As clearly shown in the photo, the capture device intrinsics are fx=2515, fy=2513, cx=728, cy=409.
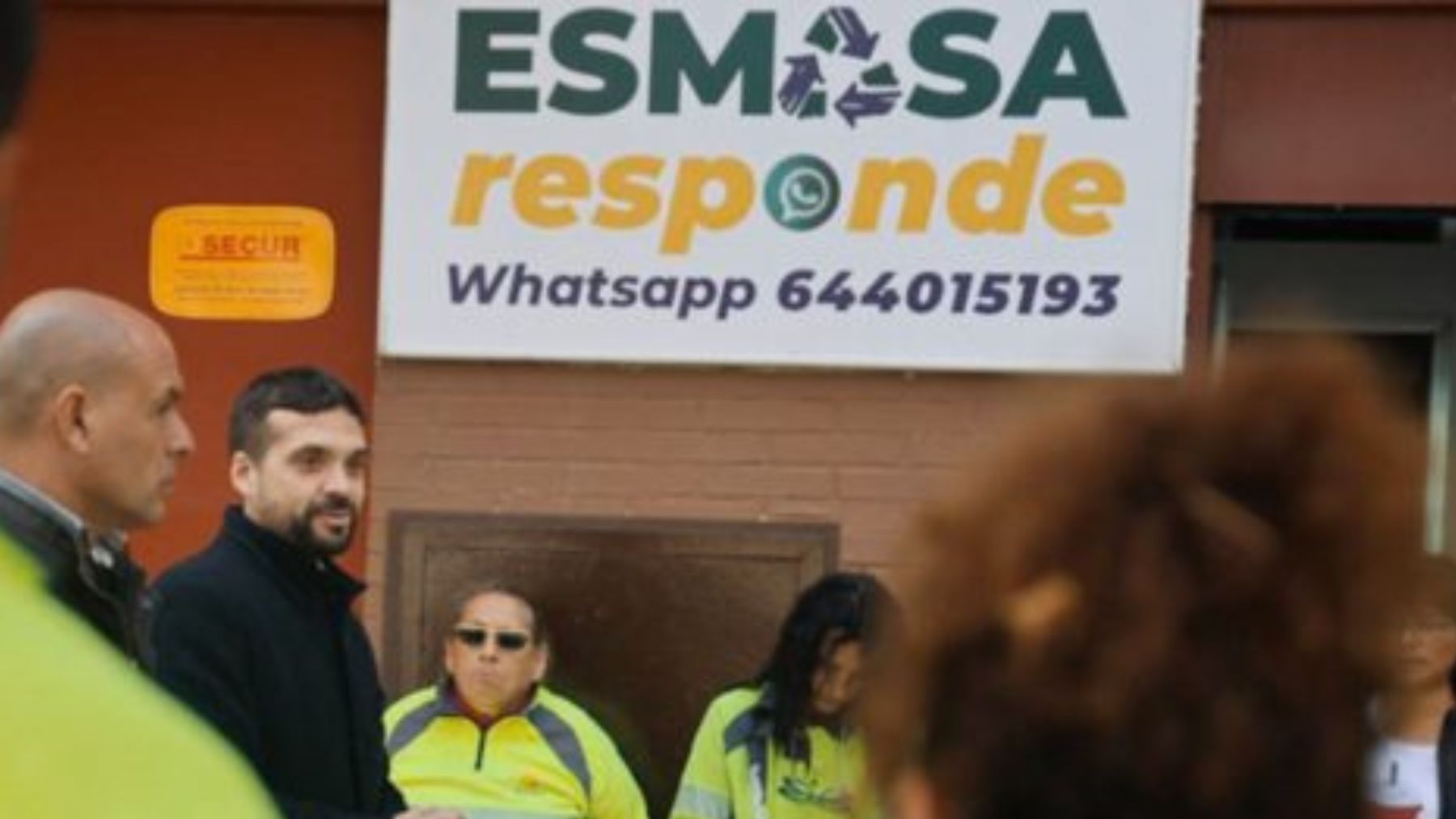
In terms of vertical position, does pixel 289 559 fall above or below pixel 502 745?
above

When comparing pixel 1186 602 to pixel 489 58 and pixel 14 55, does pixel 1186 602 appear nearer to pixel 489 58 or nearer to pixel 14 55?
pixel 14 55

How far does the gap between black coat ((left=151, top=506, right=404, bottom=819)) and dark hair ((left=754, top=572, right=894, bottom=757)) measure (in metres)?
1.40

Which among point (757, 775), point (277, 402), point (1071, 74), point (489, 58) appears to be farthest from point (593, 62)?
point (277, 402)

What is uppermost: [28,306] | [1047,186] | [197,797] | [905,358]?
[1047,186]

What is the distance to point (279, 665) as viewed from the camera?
14.5ft

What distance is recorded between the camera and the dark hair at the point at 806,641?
19.4 ft

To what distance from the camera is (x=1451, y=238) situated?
7.22 m

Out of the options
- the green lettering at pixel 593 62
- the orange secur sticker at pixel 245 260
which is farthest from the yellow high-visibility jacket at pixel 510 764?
the green lettering at pixel 593 62

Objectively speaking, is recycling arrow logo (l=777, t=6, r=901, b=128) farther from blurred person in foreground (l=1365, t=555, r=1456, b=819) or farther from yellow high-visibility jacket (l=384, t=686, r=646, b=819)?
blurred person in foreground (l=1365, t=555, r=1456, b=819)

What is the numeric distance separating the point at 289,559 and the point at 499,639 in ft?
5.83

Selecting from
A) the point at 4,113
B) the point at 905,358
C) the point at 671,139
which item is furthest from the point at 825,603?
the point at 4,113

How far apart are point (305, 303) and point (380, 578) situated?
82 centimetres

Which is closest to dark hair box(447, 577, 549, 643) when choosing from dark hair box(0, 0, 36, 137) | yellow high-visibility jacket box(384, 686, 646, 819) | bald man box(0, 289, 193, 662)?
yellow high-visibility jacket box(384, 686, 646, 819)

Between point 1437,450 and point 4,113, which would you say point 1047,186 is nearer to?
point 1437,450
